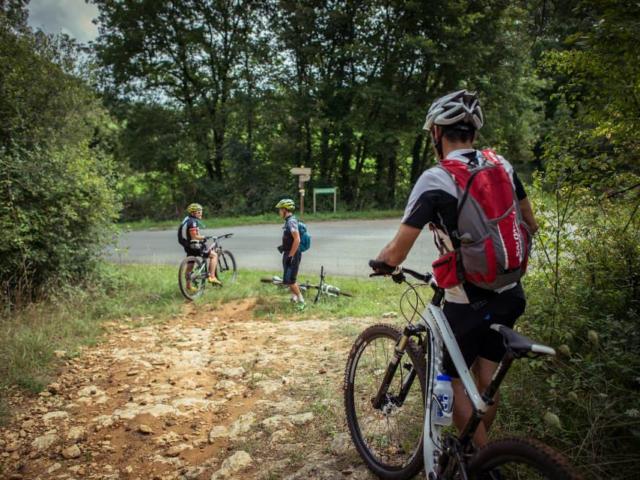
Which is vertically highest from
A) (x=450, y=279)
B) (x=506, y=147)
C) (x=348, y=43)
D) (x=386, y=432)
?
(x=348, y=43)

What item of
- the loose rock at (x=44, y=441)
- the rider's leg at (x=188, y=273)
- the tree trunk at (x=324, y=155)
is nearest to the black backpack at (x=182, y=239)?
the rider's leg at (x=188, y=273)

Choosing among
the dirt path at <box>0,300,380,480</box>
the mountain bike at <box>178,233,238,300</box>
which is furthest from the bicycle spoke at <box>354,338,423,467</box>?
the mountain bike at <box>178,233,238,300</box>

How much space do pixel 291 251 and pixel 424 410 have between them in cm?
581

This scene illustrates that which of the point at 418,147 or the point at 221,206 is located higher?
the point at 418,147

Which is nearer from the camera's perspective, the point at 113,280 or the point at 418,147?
the point at 113,280

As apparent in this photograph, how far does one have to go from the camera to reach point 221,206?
2586 centimetres

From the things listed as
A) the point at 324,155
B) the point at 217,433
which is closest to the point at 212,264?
the point at 217,433

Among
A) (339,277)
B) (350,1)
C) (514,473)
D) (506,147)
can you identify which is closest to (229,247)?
(339,277)

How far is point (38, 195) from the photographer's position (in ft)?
25.3

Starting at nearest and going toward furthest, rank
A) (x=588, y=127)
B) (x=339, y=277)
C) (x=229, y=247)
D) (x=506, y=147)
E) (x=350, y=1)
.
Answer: (x=588, y=127) → (x=339, y=277) → (x=229, y=247) → (x=350, y=1) → (x=506, y=147)

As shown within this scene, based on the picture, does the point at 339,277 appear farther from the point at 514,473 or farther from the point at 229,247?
the point at 514,473

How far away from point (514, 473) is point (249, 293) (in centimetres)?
678

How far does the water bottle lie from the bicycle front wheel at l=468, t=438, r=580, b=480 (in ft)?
1.05

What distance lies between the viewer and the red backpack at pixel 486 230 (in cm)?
198
